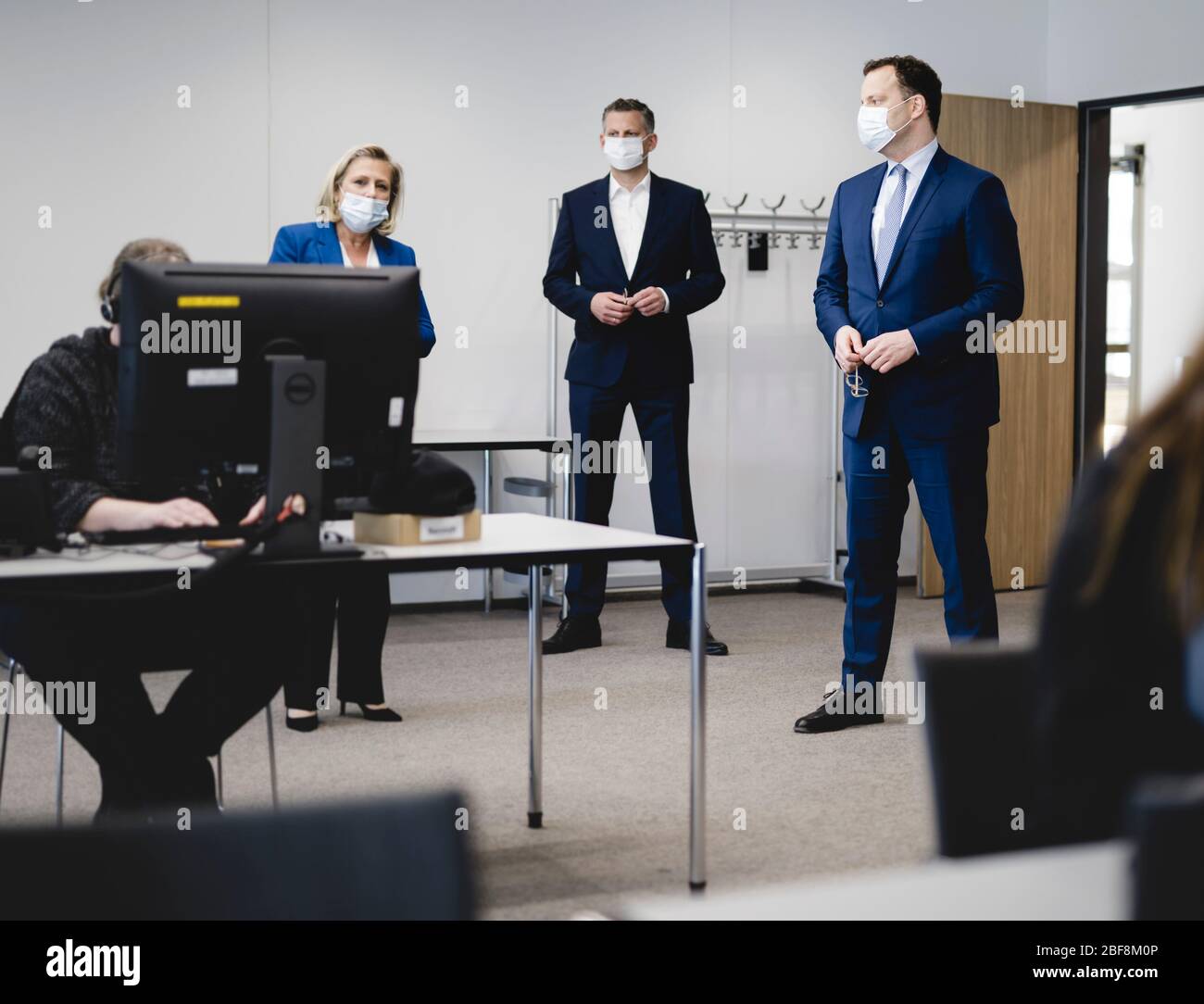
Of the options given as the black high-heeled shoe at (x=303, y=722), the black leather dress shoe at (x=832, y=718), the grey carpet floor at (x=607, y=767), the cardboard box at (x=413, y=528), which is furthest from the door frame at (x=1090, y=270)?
the cardboard box at (x=413, y=528)

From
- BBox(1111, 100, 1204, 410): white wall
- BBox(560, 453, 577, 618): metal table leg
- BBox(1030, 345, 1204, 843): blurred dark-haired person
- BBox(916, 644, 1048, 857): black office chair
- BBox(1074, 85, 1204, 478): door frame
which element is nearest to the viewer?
BBox(1030, 345, 1204, 843): blurred dark-haired person

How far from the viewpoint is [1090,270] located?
21.4ft

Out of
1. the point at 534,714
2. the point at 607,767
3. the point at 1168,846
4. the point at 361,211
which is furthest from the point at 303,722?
the point at 1168,846

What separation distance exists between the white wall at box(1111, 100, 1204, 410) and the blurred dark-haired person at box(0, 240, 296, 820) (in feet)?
22.6

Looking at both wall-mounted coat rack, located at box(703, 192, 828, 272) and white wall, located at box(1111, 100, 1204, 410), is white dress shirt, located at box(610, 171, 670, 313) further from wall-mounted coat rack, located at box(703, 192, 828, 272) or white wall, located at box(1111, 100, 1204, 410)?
white wall, located at box(1111, 100, 1204, 410)

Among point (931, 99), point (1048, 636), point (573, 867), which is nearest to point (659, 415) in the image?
point (931, 99)

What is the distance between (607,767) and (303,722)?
88cm

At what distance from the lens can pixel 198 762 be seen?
7.80 ft

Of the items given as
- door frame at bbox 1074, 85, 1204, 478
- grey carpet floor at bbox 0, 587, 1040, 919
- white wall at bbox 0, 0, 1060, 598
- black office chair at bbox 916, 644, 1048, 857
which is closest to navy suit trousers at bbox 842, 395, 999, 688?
grey carpet floor at bbox 0, 587, 1040, 919

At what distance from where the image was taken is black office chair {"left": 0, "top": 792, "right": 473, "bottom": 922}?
0.90 m

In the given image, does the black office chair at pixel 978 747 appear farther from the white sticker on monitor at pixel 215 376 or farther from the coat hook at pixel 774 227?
the coat hook at pixel 774 227

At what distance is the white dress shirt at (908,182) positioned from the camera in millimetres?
3684

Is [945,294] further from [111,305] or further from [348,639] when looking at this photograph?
[111,305]

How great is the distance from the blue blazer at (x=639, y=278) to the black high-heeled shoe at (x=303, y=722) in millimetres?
1564
